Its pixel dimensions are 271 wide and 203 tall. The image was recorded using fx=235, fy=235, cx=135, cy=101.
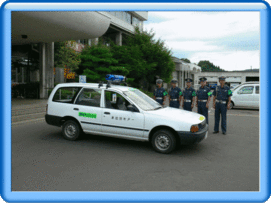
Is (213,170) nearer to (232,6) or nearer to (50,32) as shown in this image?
(232,6)

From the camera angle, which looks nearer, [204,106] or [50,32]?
[204,106]

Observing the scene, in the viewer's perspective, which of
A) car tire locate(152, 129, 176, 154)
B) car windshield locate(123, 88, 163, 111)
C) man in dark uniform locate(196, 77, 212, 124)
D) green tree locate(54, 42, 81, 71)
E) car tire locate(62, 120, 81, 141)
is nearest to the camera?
car tire locate(152, 129, 176, 154)

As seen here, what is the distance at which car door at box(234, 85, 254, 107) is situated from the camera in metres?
14.7

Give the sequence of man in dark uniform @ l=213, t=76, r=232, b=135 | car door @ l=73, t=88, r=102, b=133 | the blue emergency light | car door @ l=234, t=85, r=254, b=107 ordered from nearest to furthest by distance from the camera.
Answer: car door @ l=73, t=88, r=102, b=133 → the blue emergency light → man in dark uniform @ l=213, t=76, r=232, b=135 → car door @ l=234, t=85, r=254, b=107

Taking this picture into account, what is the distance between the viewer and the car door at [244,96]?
580 inches

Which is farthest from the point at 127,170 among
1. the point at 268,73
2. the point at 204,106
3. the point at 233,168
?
the point at 204,106

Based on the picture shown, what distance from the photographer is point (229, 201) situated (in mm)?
2635

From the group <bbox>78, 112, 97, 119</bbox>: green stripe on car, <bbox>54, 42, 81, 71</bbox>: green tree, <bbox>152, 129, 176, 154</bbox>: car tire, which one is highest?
<bbox>54, 42, 81, 71</bbox>: green tree

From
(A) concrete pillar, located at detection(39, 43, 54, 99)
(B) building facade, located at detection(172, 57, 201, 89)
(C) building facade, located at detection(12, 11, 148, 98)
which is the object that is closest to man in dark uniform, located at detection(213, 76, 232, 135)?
(C) building facade, located at detection(12, 11, 148, 98)

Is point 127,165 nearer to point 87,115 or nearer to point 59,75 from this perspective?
point 87,115

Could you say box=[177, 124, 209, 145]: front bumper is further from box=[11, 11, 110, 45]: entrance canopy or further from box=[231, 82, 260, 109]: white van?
box=[231, 82, 260, 109]: white van

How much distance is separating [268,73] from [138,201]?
2.00m

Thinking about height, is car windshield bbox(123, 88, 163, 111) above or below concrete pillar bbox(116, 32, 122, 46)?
below

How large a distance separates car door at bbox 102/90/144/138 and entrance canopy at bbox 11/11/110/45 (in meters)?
7.10
